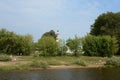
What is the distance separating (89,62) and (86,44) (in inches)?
607

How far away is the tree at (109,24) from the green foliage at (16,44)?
2568 cm

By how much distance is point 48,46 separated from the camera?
8100 centimetres

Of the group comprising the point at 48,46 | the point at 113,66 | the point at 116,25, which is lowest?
the point at 113,66

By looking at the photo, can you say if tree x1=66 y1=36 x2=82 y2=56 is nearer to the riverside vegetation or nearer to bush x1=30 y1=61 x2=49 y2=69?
the riverside vegetation

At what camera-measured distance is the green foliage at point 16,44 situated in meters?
85.2

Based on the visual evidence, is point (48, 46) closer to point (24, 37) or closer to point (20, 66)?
point (24, 37)

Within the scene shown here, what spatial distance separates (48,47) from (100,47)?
14.4m

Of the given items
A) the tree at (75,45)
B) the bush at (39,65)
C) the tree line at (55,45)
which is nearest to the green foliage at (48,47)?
the tree line at (55,45)

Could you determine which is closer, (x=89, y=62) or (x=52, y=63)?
(x=52, y=63)

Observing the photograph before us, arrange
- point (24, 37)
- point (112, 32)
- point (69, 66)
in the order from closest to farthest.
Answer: point (69, 66)
point (24, 37)
point (112, 32)

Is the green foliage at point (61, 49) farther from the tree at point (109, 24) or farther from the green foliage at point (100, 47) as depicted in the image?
the tree at point (109, 24)

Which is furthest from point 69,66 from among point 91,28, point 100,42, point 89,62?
point 91,28

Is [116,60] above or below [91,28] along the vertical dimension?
below

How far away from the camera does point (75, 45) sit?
83625 millimetres
